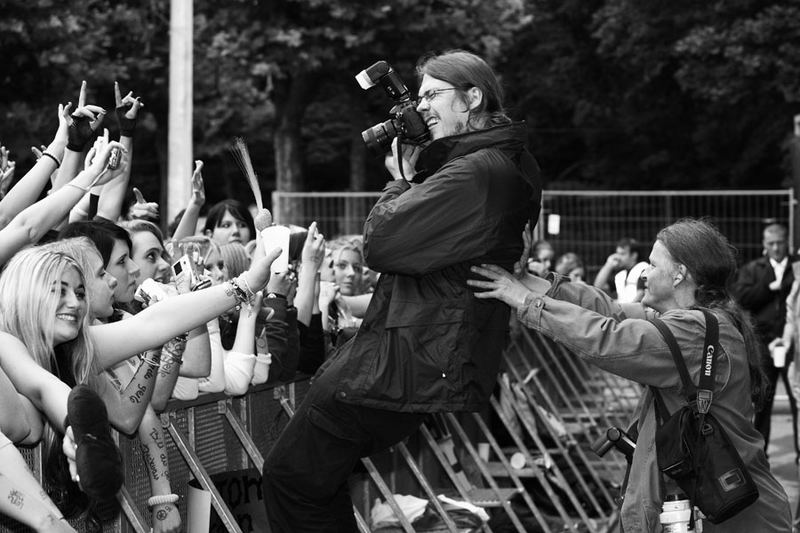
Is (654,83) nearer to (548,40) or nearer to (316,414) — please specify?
(548,40)

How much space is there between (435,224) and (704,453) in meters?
1.24

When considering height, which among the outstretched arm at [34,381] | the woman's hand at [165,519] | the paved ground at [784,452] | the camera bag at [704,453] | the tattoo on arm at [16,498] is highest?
the outstretched arm at [34,381]

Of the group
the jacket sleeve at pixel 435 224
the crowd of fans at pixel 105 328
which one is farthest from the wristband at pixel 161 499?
the jacket sleeve at pixel 435 224

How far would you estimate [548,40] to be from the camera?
34.2m

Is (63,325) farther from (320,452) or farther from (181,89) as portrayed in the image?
(181,89)

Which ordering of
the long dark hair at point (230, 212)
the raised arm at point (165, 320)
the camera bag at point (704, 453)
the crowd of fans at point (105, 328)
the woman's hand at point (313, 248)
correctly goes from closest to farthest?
the crowd of fans at point (105, 328) < the raised arm at point (165, 320) < the camera bag at point (704, 453) < the woman's hand at point (313, 248) < the long dark hair at point (230, 212)

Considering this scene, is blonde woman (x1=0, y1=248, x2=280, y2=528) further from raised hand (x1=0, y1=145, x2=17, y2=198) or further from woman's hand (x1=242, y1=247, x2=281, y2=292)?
raised hand (x1=0, y1=145, x2=17, y2=198)

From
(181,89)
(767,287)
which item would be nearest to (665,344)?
(767,287)

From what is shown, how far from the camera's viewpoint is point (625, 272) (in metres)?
8.15

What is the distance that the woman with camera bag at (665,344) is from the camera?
15.1ft

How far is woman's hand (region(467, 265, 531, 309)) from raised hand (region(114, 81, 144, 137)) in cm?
238

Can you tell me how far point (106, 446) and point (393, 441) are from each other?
1.54 metres

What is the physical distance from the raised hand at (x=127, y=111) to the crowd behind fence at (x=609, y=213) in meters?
11.3

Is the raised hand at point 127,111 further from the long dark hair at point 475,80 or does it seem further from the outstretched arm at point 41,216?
the long dark hair at point 475,80
